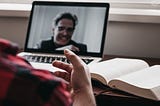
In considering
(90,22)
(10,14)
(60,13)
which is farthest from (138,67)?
(10,14)

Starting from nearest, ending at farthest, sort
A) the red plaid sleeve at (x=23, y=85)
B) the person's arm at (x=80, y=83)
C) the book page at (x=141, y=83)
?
the red plaid sleeve at (x=23, y=85) < the person's arm at (x=80, y=83) < the book page at (x=141, y=83)

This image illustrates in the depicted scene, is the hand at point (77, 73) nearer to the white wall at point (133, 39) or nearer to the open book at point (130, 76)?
the open book at point (130, 76)

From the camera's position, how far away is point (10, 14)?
142cm

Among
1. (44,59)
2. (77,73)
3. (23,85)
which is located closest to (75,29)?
(44,59)

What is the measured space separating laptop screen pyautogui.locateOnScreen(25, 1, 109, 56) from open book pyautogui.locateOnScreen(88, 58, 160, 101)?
14 centimetres

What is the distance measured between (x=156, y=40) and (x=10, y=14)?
2.08ft

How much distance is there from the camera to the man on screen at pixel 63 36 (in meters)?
1.19

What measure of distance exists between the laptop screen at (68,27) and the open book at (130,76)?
0.14m

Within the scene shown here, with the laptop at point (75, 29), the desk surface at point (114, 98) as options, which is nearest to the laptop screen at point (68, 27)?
the laptop at point (75, 29)

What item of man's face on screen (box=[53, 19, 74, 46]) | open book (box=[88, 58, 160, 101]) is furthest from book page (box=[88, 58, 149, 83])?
man's face on screen (box=[53, 19, 74, 46])

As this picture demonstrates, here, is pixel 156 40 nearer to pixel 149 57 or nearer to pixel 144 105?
pixel 149 57

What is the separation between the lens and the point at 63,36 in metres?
1.20

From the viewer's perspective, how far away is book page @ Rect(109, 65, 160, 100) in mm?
814

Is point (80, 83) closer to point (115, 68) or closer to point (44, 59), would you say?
point (115, 68)
